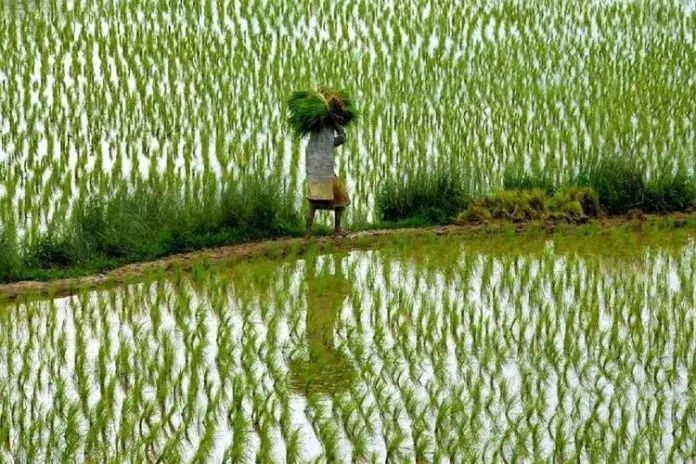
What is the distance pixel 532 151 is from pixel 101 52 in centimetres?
327

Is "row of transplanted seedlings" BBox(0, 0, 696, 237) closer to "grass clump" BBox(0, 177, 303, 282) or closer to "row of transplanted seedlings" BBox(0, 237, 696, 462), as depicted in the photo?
"grass clump" BBox(0, 177, 303, 282)

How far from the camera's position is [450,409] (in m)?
5.55

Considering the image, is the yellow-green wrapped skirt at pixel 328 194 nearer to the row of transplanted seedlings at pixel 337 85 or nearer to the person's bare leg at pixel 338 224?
the person's bare leg at pixel 338 224

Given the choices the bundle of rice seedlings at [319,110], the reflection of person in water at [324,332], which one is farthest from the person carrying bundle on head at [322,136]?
the reflection of person in water at [324,332]

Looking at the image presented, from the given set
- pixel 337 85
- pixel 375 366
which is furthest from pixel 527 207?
pixel 375 366

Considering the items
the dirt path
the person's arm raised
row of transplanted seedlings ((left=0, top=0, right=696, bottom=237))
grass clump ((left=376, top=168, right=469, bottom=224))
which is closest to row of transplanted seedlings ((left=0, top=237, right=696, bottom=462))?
the dirt path

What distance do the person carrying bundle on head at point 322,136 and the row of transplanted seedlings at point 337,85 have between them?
484 mm

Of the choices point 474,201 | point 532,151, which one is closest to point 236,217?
point 474,201

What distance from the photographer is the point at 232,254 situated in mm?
7977

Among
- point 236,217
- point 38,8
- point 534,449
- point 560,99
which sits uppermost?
point 38,8

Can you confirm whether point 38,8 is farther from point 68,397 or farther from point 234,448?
point 234,448

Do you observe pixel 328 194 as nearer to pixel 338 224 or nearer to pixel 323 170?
pixel 323 170

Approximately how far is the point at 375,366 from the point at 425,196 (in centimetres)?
271

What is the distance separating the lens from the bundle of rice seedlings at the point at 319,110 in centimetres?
805
